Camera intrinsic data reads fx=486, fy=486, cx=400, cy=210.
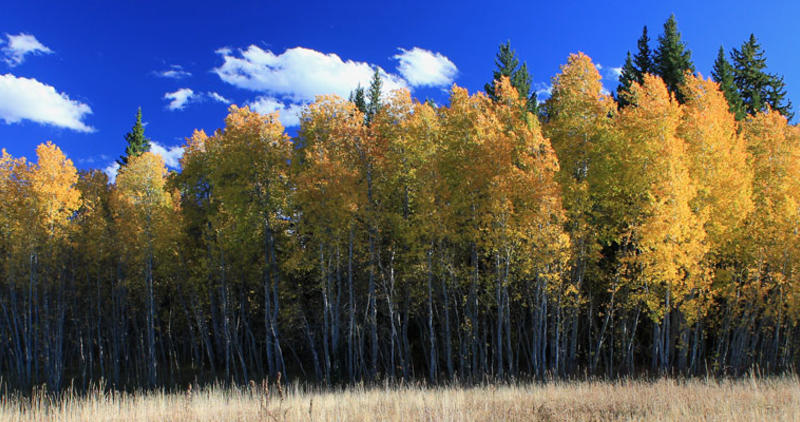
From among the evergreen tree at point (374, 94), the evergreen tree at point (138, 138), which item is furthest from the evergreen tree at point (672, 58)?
Result: the evergreen tree at point (138, 138)

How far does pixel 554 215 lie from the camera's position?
20031mm

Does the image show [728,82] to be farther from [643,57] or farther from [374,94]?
[374,94]

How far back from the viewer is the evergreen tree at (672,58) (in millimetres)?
32844

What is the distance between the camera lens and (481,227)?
19906 mm

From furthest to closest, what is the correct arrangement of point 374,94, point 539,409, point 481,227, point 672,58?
1. point 374,94
2. point 672,58
3. point 481,227
4. point 539,409

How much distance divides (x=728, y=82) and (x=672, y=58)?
4657 millimetres

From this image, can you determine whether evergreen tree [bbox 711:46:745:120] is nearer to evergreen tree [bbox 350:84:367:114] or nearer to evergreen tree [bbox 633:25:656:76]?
evergreen tree [bbox 633:25:656:76]

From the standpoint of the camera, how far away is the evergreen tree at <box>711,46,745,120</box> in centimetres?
3282

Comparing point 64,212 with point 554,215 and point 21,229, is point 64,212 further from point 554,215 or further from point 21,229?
point 554,215

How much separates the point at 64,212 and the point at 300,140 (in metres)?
14.0

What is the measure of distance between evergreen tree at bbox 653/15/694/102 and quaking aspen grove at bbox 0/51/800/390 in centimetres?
977

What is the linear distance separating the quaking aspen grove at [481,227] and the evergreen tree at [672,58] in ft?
32.1

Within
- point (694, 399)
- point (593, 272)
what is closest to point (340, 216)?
point (593, 272)

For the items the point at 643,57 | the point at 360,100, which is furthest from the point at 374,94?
the point at 643,57
